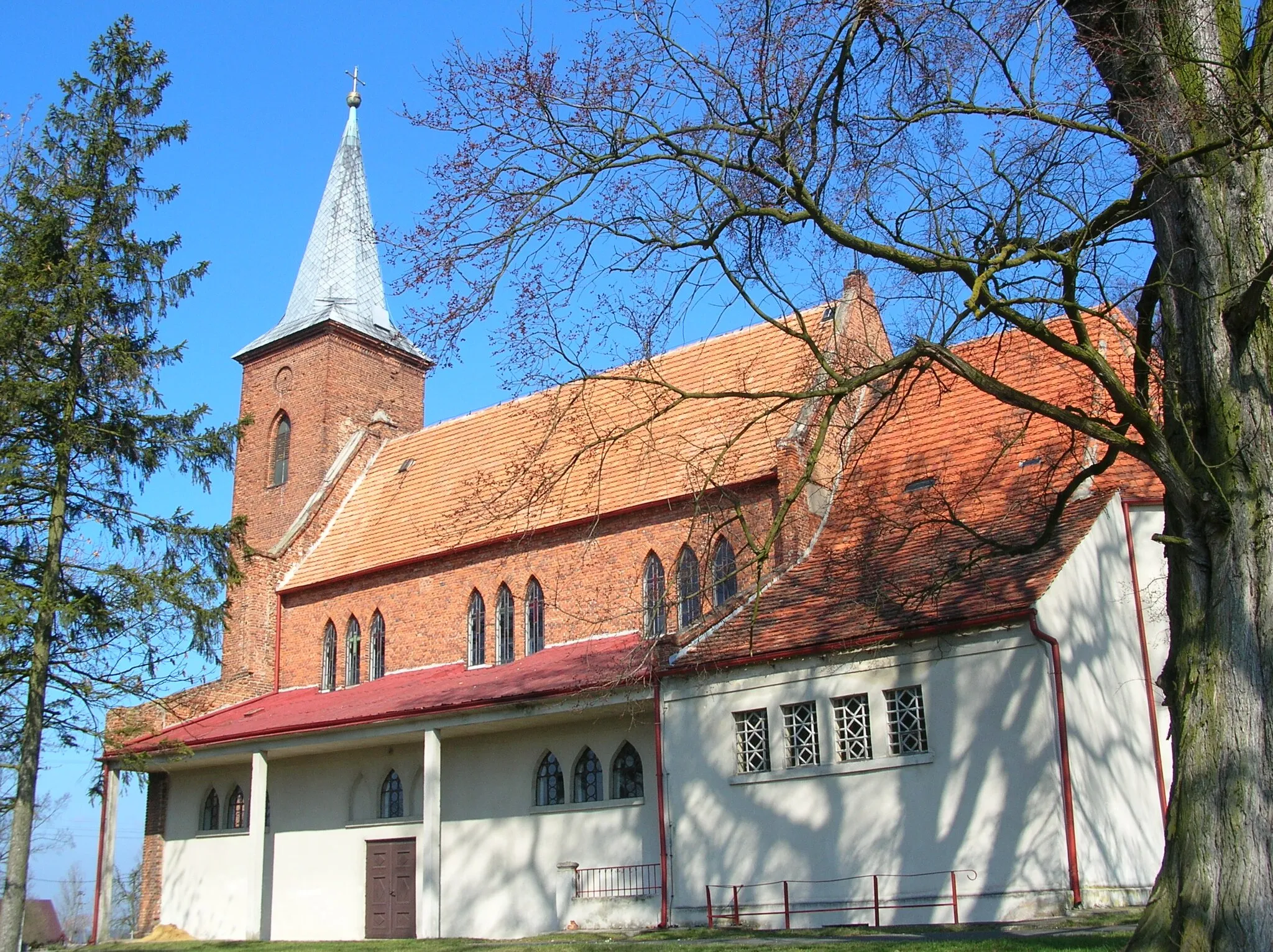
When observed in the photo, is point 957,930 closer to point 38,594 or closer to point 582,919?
point 582,919

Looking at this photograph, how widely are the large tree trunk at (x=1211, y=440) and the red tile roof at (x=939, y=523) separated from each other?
3362mm

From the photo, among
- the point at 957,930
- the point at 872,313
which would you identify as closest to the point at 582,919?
the point at 957,930

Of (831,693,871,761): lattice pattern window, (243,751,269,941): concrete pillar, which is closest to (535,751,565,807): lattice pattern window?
(243,751,269,941): concrete pillar

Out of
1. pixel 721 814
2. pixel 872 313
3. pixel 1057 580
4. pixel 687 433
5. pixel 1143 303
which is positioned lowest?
pixel 721 814

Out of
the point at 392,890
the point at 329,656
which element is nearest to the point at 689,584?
the point at 392,890

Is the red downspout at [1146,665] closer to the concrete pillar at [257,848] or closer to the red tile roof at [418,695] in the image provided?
the red tile roof at [418,695]

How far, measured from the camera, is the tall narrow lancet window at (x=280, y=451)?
109ft

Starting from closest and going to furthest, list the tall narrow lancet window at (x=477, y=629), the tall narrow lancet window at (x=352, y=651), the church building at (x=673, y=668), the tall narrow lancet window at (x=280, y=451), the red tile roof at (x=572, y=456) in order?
the church building at (x=673, y=668) < the red tile roof at (x=572, y=456) < the tall narrow lancet window at (x=477, y=629) < the tall narrow lancet window at (x=352, y=651) < the tall narrow lancet window at (x=280, y=451)

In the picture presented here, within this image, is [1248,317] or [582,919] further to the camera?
[582,919]

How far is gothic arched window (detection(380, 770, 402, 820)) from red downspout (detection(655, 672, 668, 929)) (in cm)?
691

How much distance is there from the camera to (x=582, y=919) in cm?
1945

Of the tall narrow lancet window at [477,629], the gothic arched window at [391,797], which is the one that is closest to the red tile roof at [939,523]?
the tall narrow lancet window at [477,629]

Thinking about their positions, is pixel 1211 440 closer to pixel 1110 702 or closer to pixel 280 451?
pixel 1110 702

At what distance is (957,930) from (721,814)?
434 cm
